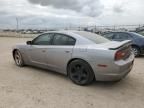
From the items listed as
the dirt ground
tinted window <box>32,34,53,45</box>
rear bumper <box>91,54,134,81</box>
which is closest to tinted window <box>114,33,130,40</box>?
the dirt ground

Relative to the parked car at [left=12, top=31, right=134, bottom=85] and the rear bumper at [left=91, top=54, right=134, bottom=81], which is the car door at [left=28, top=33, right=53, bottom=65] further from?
the rear bumper at [left=91, top=54, right=134, bottom=81]

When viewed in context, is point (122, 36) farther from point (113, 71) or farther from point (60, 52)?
point (113, 71)

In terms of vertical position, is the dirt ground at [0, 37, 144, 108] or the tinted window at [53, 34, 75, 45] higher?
the tinted window at [53, 34, 75, 45]

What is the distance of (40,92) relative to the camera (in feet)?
13.7

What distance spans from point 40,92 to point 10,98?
0.69 metres

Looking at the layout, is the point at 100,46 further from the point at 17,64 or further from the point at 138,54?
the point at 138,54

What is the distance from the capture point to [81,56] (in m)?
4.43

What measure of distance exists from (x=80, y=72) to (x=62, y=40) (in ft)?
3.66

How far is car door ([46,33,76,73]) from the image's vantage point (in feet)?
15.7

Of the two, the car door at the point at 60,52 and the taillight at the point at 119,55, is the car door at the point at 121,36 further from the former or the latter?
the taillight at the point at 119,55

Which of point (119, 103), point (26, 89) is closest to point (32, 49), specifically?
point (26, 89)

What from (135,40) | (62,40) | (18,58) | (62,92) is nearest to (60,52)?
(62,40)

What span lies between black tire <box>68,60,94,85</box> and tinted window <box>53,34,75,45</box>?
1.96 ft

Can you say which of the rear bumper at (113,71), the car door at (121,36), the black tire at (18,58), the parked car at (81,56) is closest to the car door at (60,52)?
the parked car at (81,56)
